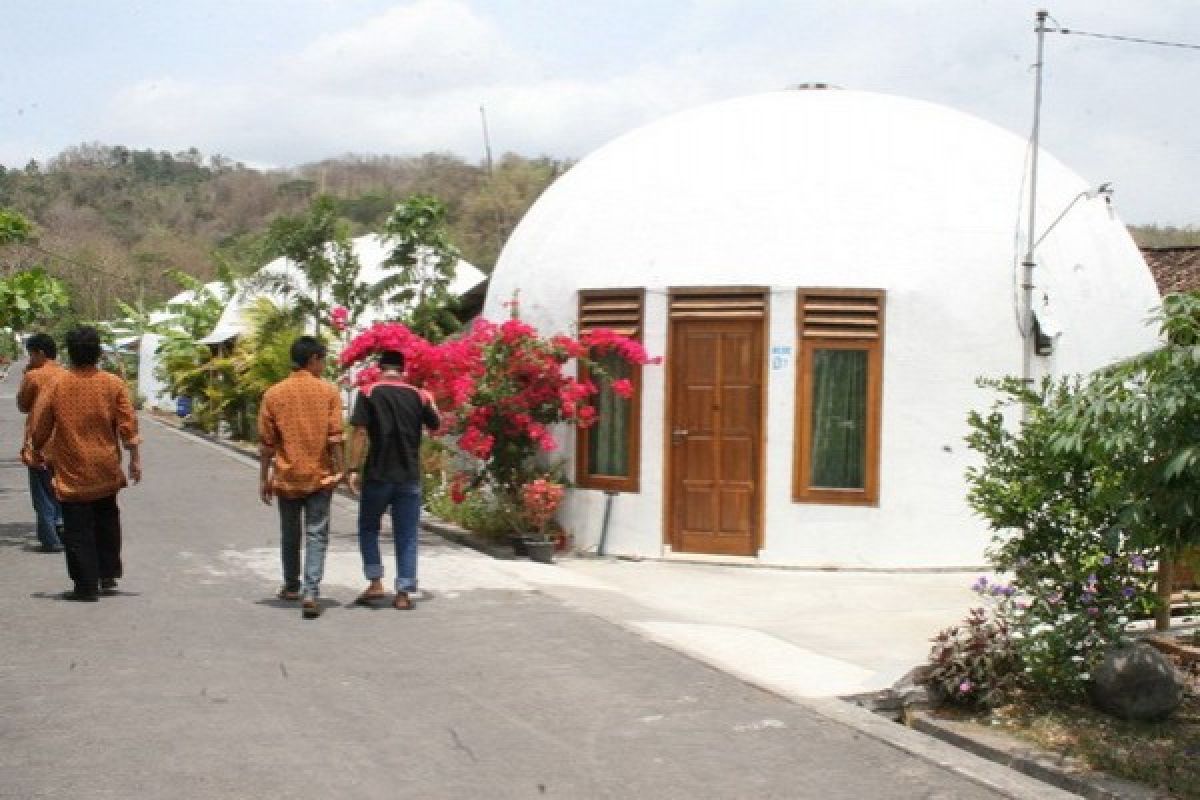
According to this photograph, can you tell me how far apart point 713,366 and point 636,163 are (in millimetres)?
2620

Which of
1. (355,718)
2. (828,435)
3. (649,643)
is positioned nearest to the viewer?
(355,718)

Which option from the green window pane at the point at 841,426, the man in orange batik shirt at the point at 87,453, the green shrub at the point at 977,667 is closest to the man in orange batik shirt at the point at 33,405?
the man in orange batik shirt at the point at 87,453

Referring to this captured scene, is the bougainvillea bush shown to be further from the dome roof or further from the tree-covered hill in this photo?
the tree-covered hill

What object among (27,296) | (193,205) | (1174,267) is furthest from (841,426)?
(193,205)

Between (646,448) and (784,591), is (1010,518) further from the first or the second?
(646,448)

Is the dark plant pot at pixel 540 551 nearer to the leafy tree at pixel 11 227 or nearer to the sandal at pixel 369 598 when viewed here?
the sandal at pixel 369 598

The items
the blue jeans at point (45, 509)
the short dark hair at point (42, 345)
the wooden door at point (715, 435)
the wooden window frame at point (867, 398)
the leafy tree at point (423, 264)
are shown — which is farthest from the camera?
the leafy tree at point (423, 264)

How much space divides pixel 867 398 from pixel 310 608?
20.1 feet

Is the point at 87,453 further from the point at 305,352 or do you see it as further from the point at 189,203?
the point at 189,203

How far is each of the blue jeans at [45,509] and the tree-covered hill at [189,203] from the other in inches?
748

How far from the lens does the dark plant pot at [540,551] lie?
1291cm

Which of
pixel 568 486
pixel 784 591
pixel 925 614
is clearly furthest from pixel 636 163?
pixel 925 614

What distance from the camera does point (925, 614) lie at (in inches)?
424

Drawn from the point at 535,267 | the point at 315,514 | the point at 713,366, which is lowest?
the point at 315,514
